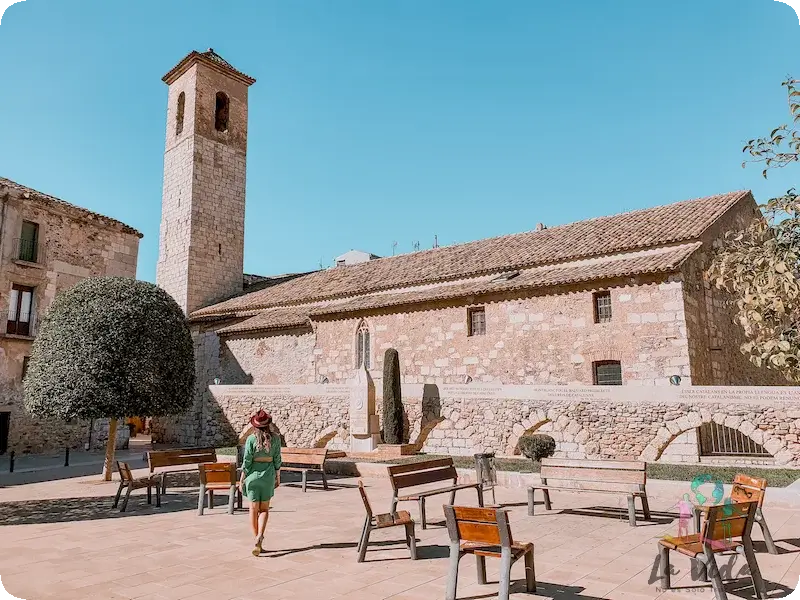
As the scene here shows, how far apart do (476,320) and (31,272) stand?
633 inches

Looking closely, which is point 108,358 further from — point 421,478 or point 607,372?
point 607,372

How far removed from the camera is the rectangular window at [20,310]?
2100 cm

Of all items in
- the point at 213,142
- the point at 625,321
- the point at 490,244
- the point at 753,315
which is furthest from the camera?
the point at 213,142

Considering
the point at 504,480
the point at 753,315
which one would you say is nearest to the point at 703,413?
the point at 504,480

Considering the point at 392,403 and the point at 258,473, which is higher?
the point at 392,403

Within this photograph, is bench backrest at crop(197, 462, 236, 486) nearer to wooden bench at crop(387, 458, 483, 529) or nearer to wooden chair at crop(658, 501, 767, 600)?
wooden bench at crop(387, 458, 483, 529)

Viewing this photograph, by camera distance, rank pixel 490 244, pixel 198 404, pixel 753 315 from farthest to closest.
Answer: pixel 198 404
pixel 490 244
pixel 753 315

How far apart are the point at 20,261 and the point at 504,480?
739 inches

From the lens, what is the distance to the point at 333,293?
24.8 meters

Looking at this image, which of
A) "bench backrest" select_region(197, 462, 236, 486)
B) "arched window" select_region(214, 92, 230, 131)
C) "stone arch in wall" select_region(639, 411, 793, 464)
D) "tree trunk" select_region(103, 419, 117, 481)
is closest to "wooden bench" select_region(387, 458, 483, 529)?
"bench backrest" select_region(197, 462, 236, 486)

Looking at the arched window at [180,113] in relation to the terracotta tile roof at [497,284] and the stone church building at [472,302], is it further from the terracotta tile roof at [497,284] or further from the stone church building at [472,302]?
the terracotta tile roof at [497,284]

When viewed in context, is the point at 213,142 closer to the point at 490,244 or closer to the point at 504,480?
the point at 490,244

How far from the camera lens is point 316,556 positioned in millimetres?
6367

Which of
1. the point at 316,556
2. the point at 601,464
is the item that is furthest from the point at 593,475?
the point at 316,556
